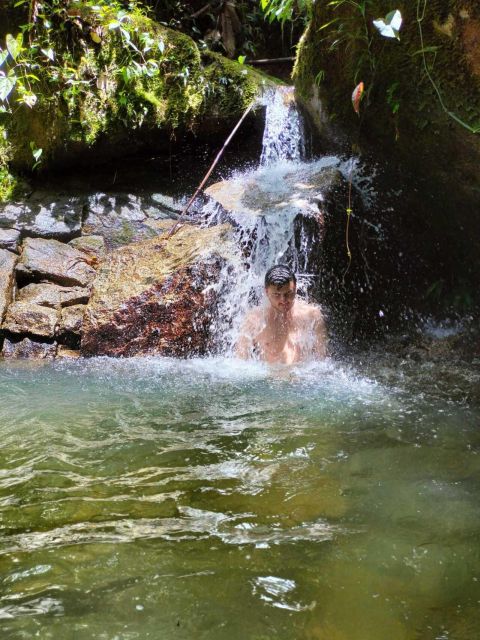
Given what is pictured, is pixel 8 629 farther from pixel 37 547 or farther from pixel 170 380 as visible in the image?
pixel 170 380

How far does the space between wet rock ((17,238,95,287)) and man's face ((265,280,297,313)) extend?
7.46 ft

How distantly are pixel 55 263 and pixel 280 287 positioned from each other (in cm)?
274

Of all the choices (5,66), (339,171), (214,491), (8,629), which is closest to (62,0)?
(5,66)

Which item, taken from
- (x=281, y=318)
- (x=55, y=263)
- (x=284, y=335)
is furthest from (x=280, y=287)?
(x=55, y=263)

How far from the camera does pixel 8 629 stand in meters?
1.40

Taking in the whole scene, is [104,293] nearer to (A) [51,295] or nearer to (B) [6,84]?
(A) [51,295]

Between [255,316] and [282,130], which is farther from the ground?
[282,130]

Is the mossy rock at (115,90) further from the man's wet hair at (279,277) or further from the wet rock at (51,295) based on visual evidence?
the man's wet hair at (279,277)

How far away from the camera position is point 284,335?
4.42m

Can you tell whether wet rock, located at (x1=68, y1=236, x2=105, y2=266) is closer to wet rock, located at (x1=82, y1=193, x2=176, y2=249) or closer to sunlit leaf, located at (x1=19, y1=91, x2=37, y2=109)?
wet rock, located at (x1=82, y1=193, x2=176, y2=249)

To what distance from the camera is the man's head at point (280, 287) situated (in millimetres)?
4156

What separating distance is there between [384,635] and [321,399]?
81.2 inches

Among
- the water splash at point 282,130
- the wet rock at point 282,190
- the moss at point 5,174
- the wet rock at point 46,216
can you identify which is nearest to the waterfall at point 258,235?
the wet rock at point 282,190

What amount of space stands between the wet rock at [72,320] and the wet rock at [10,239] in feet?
3.75
